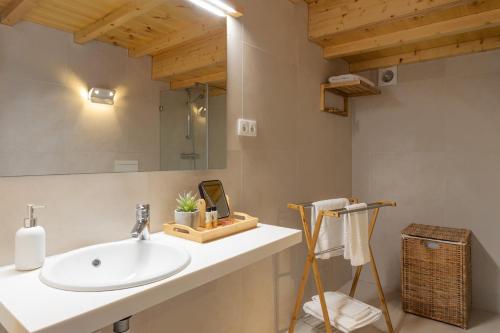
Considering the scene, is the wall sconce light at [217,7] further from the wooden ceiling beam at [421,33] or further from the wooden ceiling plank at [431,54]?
the wooden ceiling plank at [431,54]

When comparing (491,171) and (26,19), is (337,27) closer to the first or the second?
(491,171)

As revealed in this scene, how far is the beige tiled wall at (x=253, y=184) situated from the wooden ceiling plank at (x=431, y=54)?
26cm

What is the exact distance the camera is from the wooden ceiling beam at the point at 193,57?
139cm

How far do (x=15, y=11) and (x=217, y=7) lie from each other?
92 centimetres

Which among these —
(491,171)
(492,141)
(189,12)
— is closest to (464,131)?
(492,141)

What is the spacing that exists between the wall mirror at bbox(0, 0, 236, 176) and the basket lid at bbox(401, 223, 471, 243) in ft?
5.35

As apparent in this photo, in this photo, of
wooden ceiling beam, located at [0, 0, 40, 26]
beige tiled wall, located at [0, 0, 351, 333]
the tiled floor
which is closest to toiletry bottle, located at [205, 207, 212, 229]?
beige tiled wall, located at [0, 0, 351, 333]

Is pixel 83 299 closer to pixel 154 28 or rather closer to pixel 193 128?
pixel 193 128

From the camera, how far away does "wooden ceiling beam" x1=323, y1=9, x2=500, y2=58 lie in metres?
1.96

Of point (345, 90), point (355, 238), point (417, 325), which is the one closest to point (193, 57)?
point (355, 238)

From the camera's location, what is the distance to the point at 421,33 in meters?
2.18

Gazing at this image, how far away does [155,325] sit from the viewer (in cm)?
137

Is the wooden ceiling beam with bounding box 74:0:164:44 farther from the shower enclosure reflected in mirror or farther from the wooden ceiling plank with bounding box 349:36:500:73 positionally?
the wooden ceiling plank with bounding box 349:36:500:73

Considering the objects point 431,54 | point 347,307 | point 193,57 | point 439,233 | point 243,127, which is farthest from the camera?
point 431,54
